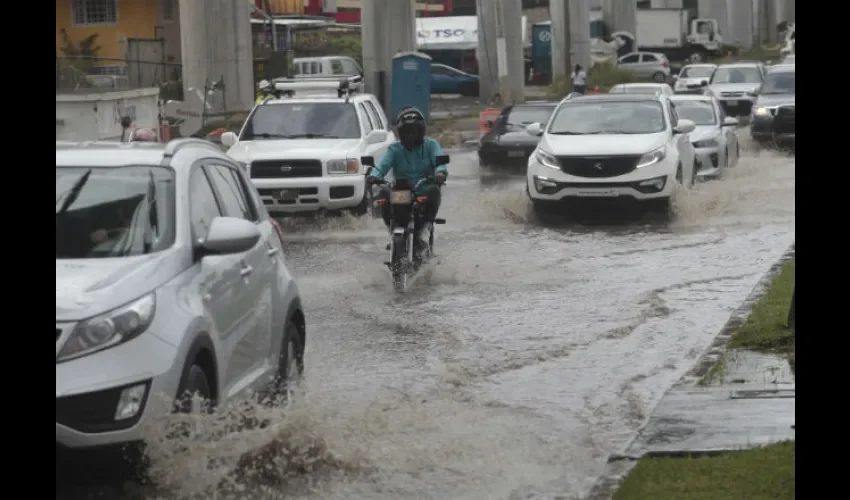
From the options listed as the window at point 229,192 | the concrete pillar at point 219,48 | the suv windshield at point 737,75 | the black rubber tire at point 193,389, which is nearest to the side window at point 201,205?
the window at point 229,192

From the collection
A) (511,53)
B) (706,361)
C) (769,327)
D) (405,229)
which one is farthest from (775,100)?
(511,53)

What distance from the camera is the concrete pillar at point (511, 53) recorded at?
202ft

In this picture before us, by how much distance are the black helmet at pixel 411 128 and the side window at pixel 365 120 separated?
6.26 meters

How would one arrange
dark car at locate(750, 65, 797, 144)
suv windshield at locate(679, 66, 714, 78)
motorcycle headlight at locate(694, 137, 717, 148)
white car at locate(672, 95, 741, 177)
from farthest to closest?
suv windshield at locate(679, 66, 714, 78), dark car at locate(750, 65, 797, 144), white car at locate(672, 95, 741, 177), motorcycle headlight at locate(694, 137, 717, 148)

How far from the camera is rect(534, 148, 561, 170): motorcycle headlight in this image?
71.9 feet

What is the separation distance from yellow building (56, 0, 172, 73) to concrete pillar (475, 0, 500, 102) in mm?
13517

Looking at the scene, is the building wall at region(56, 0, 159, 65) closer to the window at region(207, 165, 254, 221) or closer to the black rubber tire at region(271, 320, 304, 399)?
the black rubber tire at region(271, 320, 304, 399)

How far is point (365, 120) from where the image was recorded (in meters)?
23.1

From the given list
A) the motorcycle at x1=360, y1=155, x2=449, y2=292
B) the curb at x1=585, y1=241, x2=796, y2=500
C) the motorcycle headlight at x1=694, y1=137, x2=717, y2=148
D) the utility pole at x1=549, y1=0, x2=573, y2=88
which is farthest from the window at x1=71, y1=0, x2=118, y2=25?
the motorcycle at x1=360, y1=155, x2=449, y2=292

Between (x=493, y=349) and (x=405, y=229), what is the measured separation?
12.4 feet

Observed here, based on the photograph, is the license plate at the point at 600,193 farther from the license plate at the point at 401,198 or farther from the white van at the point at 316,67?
the white van at the point at 316,67
